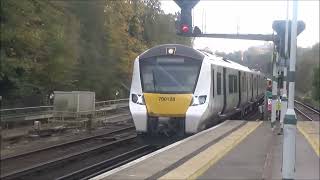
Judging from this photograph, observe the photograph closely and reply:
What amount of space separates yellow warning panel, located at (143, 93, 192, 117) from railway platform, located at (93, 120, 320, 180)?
1191 millimetres

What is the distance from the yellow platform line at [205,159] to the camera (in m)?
7.83

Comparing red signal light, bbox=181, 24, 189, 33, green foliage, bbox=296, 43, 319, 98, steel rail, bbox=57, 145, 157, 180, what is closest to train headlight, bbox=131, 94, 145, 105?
steel rail, bbox=57, 145, 157, 180

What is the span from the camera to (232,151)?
386 inches

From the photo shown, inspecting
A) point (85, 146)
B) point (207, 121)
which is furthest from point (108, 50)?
point (85, 146)

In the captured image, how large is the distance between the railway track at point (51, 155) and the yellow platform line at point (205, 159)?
3.56 meters

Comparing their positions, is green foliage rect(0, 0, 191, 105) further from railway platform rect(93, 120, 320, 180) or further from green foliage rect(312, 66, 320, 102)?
green foliage rect(312, 66, 320, 102)

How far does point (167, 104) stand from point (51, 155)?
3187 mm

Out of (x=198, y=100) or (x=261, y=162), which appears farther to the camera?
(x=198, y=100)

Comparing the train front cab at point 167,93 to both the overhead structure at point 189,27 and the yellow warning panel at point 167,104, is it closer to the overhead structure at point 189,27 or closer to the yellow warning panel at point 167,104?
the yellow warning panel at point 167,104

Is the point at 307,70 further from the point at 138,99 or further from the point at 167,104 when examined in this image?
the point at 138,99

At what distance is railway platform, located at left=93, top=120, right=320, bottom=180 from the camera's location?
6.99 meters

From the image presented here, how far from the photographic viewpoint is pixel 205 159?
906cm

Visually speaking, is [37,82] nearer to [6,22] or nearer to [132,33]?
[132,33]

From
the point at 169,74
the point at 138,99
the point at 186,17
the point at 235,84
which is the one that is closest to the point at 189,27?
the point at 186,17
